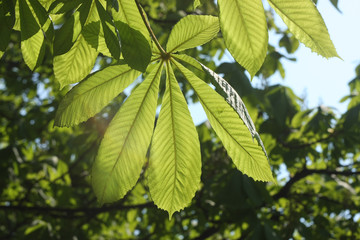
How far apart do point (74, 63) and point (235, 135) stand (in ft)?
1.48

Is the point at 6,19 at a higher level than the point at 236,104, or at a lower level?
higher

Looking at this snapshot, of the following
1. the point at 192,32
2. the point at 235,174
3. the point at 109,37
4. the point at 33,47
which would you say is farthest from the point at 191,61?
the point at 235,174

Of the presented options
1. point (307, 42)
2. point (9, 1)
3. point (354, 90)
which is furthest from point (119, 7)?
point (354, 90)

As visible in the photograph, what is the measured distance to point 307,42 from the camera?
66 centimetres

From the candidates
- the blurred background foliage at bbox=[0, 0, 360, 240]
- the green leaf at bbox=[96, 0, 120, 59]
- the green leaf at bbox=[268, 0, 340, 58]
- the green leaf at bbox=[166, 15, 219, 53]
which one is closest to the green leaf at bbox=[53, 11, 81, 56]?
the green leaf at bbox=[96, 0, 120, 59]

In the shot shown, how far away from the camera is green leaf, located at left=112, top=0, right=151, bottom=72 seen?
72cm

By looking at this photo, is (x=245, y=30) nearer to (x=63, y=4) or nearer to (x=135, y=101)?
(x=135, y=101)

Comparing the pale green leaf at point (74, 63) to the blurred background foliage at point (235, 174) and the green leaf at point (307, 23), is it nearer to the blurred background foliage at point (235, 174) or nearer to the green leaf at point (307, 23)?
the green leaf at point (307, 23)

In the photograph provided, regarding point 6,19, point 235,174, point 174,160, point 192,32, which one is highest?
point 6,19

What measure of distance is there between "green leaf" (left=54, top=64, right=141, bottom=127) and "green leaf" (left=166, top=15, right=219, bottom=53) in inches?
5.7

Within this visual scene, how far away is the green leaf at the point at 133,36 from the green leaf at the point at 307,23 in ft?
0.89

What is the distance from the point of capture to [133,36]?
730 mm

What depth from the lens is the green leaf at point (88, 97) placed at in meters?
0.85

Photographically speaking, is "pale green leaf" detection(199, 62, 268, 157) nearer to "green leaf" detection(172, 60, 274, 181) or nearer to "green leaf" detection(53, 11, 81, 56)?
"green leaf" detection(172, 60, 274, 181)
